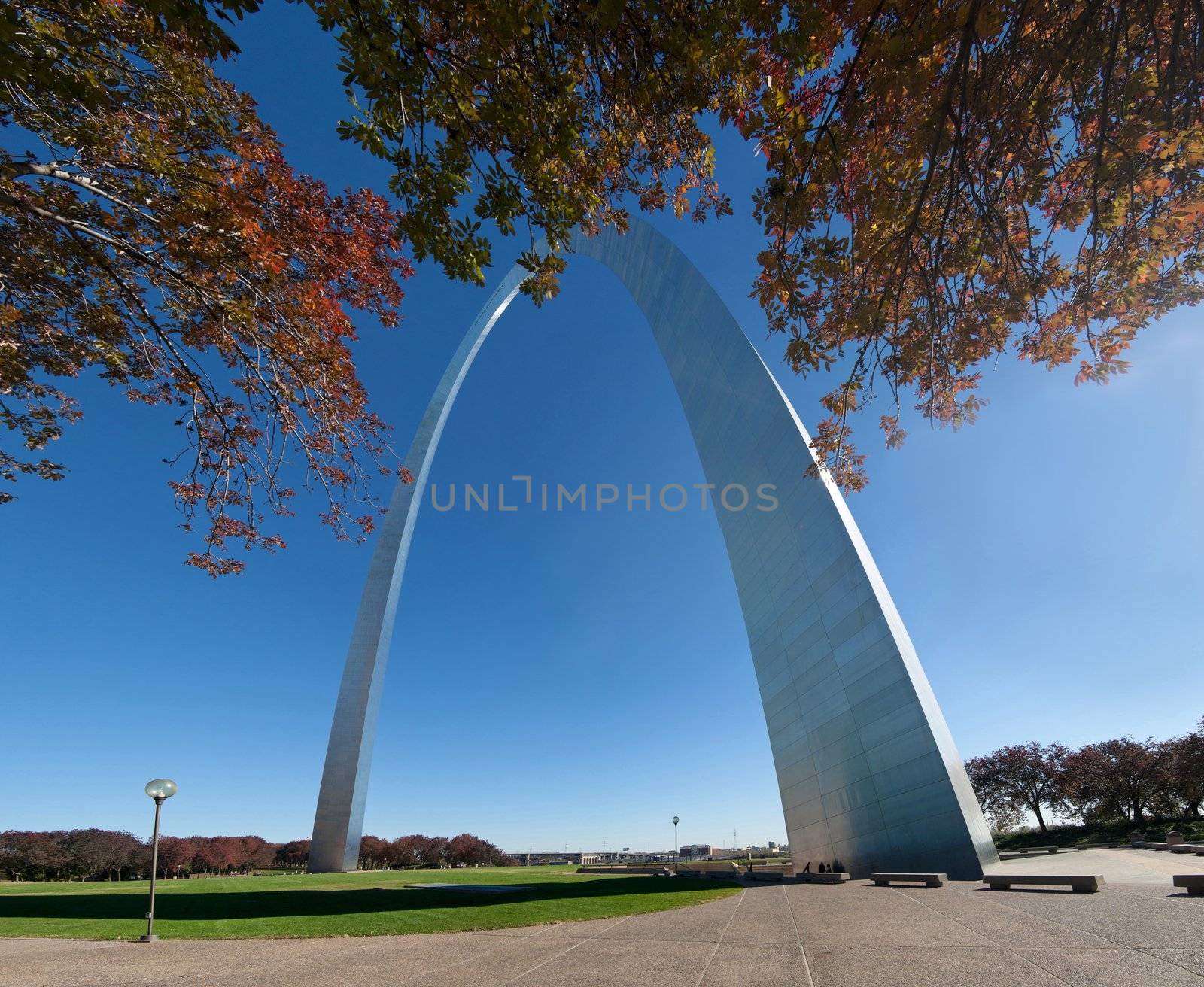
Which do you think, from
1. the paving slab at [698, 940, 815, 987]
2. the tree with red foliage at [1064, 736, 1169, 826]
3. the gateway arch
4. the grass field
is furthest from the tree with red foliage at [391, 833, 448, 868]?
the paving slab at [698, 940, 815, 987]

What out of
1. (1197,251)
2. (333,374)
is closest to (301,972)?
(333,374)

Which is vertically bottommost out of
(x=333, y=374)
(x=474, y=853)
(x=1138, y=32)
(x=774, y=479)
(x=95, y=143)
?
(x=474, y=853)

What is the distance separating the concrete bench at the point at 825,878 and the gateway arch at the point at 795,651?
996 millimetres

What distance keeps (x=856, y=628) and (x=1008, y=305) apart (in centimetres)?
1252

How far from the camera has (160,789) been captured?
9.05 meters

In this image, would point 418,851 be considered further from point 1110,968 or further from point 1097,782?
point 1110,968

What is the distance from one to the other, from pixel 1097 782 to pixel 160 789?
165 feet

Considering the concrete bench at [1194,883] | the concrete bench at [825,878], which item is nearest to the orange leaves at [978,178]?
the concrete bench at [1194,883]

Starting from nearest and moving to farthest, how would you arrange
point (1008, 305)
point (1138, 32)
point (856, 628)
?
point (1138, 32) → point (1008, 305) → point (856, 628)

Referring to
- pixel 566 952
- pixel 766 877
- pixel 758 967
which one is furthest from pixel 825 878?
pixel 758 967

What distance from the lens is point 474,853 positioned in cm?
5531

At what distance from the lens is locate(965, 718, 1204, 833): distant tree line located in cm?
3244

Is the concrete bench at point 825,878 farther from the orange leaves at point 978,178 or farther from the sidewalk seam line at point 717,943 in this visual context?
the orange leaves at point 978,178

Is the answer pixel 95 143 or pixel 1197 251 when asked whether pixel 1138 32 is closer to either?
pixel 1197 251
